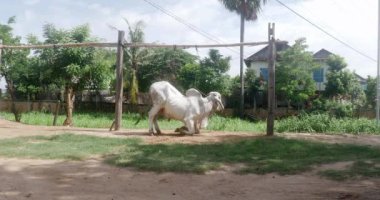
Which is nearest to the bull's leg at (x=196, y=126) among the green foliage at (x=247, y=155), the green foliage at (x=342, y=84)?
the green foliage at (x=247, y=155)

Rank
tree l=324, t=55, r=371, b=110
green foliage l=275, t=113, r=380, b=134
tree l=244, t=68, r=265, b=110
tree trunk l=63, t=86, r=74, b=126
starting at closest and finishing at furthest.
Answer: green foliage l=275, t=113, r=380, b=134
tree trunk l=63, t=86, r=74, b=126
tree l=324, t=55, r=371, b=110
tree l=244, t=68, r=265, b=110

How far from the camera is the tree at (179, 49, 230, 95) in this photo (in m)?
27.0

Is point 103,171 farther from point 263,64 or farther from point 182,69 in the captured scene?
point 263,64

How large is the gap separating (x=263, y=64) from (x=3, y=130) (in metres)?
27.9

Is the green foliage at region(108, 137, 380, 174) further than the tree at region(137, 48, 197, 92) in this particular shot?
No

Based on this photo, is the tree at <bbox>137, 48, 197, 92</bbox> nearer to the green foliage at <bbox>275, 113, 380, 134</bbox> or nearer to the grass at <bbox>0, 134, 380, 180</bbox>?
the green foliage at <bbox>275, 113, 380, 134</bbox>

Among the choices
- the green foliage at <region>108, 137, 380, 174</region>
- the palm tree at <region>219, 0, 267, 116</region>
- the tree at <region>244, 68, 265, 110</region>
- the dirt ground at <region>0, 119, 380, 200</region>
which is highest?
the palm tree at <region>219, 0, 267, 116</region>

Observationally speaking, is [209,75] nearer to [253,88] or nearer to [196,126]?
[253,88]

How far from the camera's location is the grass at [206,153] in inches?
293

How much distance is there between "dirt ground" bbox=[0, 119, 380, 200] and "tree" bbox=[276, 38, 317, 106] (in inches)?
756

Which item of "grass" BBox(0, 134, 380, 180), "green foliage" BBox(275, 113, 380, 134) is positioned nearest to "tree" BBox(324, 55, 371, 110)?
"green foliage" BBox(275, 113, 380, 134)

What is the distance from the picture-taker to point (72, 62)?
17.4 metres

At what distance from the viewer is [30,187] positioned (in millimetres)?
6125

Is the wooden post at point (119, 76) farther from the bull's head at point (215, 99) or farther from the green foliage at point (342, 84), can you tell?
the green foliage at point (342, 84)
